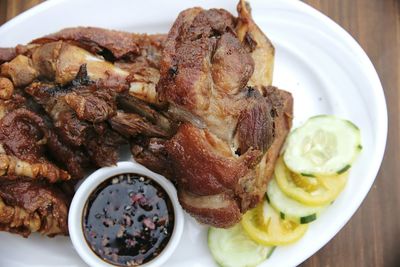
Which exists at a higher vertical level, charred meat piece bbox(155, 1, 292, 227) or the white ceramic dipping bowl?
charred meat piece bbox(155, 1, 292, 227)

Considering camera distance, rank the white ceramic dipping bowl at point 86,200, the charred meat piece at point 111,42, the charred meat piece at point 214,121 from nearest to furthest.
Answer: the charred meat piece at point 214,121
the white ceramic dipping bowl at point 86,200
the charred meat piece at point 111,42

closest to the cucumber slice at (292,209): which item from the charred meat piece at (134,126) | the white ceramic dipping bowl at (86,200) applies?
the white ceramic dipping bowl at (86,200)

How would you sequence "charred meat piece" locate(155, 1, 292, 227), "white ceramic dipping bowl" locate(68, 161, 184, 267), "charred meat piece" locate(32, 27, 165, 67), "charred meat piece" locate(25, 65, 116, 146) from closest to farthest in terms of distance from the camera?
1. "charred meat piece" locate(155, 1, 292, 227)
2. "charred meat piece" locate(25, 65, 116, 146)
3. "white ceramic dipping bowl" locate(68, 161, 184, 267)
4. "charred meat piece" locate(32, 27, 165, 67)

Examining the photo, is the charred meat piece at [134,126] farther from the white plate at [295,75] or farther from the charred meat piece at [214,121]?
the white plate at [295,75]

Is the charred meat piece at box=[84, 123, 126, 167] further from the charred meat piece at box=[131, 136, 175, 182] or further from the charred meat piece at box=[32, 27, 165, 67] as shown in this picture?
the charred meat piece at box=[32, 27, 165, 67]

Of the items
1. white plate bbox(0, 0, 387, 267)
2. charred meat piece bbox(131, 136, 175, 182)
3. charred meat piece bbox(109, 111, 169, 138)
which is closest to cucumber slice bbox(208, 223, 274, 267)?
white plate bbox(0, 0, 387, 267)

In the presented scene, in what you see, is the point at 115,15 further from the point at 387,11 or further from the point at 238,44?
the point at 387,11
